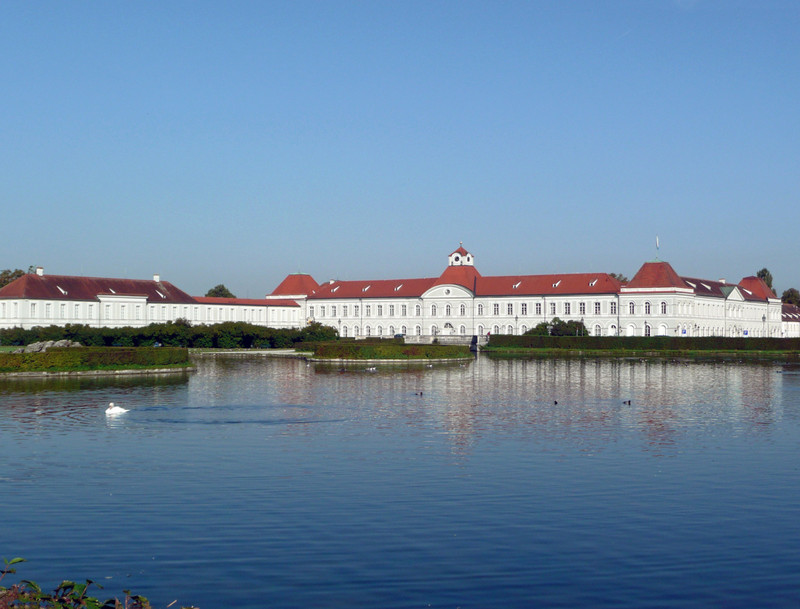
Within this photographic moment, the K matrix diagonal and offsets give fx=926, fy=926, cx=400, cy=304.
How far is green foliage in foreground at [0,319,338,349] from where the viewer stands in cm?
7612

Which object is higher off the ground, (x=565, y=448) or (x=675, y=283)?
(x=675, y=283)

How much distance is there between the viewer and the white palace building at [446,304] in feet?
329

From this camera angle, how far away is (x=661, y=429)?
82.5 feet

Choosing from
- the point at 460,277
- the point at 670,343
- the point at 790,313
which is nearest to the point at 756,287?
the point at 790,313

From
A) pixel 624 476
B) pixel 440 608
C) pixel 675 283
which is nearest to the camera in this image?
pixel 440 608

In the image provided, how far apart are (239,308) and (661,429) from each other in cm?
9777

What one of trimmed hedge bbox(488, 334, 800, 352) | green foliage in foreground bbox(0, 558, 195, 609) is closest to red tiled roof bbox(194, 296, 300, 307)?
trimmed hedge bbox(488, 334, 800, 352)

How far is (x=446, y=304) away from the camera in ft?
393

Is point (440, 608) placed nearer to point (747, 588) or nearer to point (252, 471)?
point (747, 588)

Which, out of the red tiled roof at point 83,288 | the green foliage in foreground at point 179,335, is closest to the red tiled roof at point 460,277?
the green foliage in foreground at point 179,335

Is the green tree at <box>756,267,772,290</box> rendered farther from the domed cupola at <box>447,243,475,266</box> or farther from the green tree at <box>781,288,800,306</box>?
the domed cupola at <box>447,243,475,266</box>

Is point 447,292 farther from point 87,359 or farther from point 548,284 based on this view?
point 87,359

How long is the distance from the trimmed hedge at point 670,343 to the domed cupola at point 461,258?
34.9m

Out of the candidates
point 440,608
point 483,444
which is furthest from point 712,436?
point 440,608
